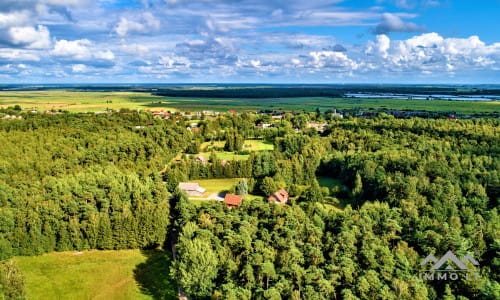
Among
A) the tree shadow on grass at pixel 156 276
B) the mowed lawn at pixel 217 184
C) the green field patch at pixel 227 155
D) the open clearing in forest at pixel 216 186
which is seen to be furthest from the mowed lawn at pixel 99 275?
the green field patch at pixel 227 155

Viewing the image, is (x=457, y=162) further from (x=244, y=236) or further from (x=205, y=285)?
(x=205, y=285)

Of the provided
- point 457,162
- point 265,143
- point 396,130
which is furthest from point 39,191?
point 396,130

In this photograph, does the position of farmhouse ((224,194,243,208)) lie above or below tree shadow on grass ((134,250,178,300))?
above

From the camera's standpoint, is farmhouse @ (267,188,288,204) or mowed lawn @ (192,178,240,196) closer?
farmhouse @ (267,188,288,204)

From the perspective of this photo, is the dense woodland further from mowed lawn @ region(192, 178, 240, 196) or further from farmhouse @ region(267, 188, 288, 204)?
farmhouse @ region(267, 188, 288, 204)

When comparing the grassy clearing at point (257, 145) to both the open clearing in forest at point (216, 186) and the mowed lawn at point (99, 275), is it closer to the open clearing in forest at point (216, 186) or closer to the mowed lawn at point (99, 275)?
the open clearing in forest at point (216, 186)

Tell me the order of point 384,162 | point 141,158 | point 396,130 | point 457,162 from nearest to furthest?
point 457,162
point 384,162
point 141,158
point 396,130

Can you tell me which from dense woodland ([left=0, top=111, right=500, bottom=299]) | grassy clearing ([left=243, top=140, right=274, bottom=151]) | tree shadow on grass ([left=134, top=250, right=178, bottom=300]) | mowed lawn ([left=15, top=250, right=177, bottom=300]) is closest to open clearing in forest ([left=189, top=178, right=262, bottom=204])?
dense woodland ([left=0, top=111, right=500, bottom=299])
